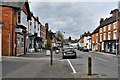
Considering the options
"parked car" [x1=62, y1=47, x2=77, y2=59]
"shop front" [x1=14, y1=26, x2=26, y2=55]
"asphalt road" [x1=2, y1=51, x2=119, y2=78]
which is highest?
"shop front" [x1=14, y1=26, x2=26, y2=55]

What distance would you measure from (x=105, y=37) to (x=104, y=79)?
192 feet

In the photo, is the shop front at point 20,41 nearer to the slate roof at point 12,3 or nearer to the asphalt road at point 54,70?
the slate roof at point 12,3

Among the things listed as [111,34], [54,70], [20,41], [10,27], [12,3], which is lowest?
[54,70]

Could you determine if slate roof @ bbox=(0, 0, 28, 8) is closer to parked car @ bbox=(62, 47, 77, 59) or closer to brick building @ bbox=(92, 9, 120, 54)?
parked car @ bbox=(62, 47, 77, 59)

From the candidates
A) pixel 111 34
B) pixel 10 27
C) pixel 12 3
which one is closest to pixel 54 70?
pixel 10 27

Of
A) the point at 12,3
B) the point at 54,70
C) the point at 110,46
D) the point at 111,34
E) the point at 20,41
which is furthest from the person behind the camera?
the point at 110,46

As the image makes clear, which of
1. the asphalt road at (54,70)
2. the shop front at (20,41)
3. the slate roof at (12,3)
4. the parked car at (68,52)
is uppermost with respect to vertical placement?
the slate roof at (12,3)

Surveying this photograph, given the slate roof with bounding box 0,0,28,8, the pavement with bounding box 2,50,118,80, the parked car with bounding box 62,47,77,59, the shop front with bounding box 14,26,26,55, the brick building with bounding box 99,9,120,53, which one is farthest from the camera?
the brick building with bounding box 99,9,120,53

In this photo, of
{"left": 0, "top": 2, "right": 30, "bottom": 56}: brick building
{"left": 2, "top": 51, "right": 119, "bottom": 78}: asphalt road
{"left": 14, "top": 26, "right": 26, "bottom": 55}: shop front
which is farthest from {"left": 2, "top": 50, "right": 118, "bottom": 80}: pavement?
{"left": 14, "top": 26, "right": 26, "bottom": 55}: shop front

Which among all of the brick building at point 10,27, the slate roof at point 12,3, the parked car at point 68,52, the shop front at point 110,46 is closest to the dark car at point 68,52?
the parked car at point 68,52

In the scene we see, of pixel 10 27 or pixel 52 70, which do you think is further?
pixel 10 27

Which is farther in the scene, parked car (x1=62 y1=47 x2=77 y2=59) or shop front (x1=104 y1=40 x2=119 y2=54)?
shop front (x1=104 y1=40 x2=119 y2=54)

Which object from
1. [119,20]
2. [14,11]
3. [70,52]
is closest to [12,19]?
[14,11]

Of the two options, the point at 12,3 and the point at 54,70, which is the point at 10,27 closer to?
the point at 12,3
